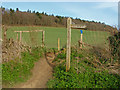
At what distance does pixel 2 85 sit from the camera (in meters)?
4.69

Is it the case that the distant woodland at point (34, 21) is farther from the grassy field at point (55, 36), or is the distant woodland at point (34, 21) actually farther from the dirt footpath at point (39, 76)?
the dirt footpath at point (39, 76)

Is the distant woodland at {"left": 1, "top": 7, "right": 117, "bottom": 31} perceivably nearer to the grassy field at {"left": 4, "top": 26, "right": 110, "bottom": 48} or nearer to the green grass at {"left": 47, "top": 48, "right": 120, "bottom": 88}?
the grassy field at {"left": 4, "top": 26, "right": 110, "bottom": 48}

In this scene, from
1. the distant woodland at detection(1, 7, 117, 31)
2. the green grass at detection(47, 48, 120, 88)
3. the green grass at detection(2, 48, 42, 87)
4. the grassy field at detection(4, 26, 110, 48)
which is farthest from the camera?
the distant woodland at detection(1, 7, 117, 31)

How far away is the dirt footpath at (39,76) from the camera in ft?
16.1

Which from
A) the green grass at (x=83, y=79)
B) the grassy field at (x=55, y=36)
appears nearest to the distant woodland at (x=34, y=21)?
the grassy field at (x=55, y=36)

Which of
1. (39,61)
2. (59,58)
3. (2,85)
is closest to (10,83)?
(2,85)

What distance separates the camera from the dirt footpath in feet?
16.1

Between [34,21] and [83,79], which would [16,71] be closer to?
[83,79]

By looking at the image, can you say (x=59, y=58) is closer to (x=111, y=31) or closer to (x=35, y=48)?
(x=35, y=48)

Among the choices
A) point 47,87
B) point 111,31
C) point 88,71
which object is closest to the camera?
point 47,87

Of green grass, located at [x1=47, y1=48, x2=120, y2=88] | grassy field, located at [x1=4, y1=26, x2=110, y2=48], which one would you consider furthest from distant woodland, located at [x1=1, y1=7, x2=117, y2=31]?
green grass, located at [x1=47, y1=48, x2=120, y2=88]

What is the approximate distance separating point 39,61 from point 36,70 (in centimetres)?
102

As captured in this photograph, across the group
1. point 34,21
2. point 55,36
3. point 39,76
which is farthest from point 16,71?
point 55,36

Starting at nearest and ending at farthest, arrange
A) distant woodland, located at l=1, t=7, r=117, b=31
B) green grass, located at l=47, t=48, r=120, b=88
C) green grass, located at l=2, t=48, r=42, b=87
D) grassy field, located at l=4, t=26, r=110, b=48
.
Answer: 1. green grass, located at l=47, t=48, r=120, b=88
2. green grass, located at l=2, t=48, r=42, b=87
3. grassy field, located at l=4, t=26, r=110, b=48
4. distant woodland, located at l=1, t=7, r=117, b=31
